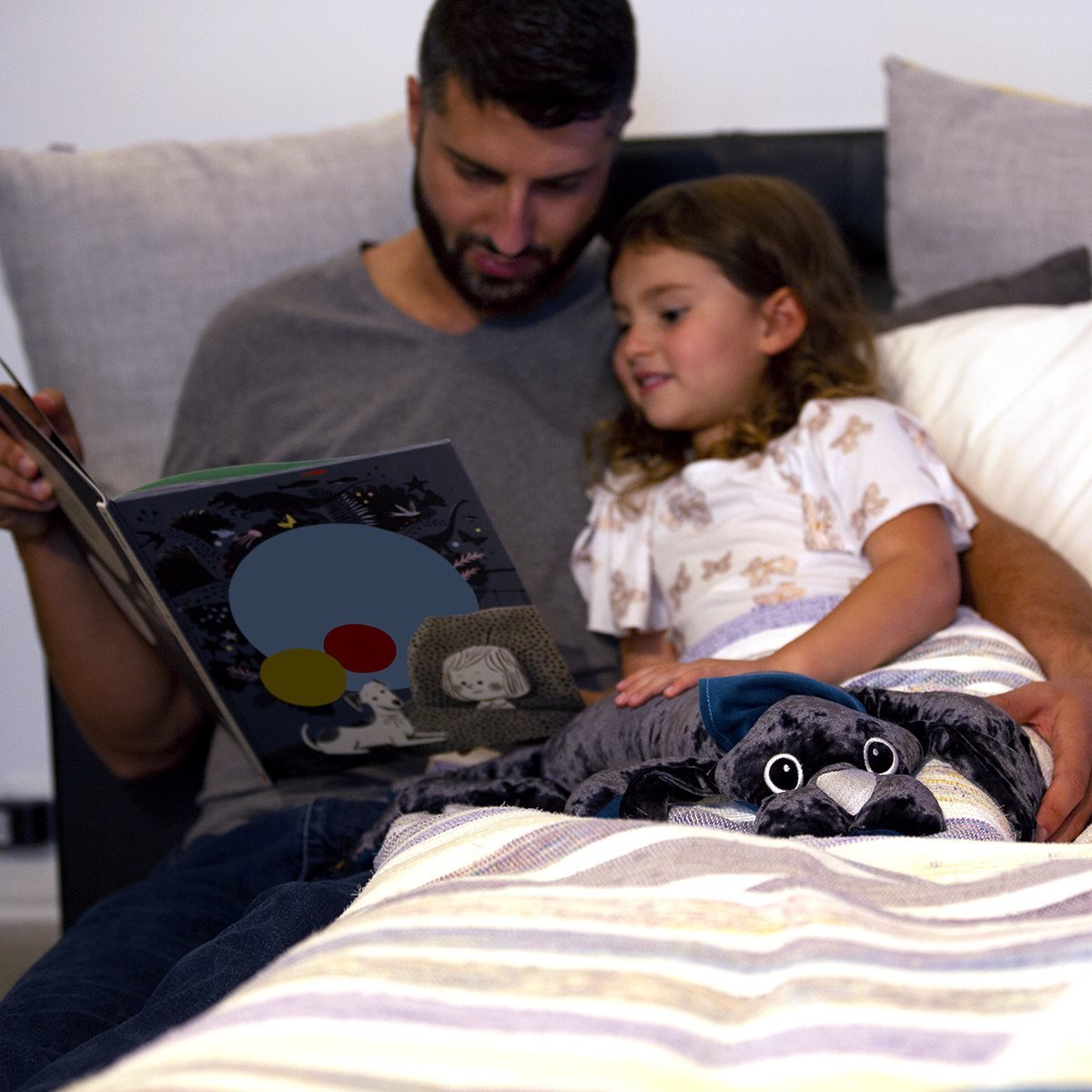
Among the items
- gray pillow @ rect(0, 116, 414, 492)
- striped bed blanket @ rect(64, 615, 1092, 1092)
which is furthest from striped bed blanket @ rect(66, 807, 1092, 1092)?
gray pillow @ rect(0, 116, 414, 492)

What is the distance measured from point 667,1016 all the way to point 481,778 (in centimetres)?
52

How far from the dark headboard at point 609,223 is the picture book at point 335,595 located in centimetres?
34

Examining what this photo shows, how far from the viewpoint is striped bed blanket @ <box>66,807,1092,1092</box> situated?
486 mm

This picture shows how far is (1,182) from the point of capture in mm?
1488

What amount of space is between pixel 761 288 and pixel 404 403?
44cm

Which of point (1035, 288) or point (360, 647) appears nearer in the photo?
point (360, 647)

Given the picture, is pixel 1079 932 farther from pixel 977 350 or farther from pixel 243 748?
pixel 977 350

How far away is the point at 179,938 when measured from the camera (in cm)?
105

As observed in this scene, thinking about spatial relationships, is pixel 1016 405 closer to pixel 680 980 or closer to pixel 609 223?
pixel 609 223

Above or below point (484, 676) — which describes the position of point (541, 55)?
above

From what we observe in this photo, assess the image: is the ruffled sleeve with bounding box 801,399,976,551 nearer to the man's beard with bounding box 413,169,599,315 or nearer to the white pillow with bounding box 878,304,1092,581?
the white pillow with bounding box 878,304,1092,581

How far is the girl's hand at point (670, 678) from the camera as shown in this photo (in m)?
1.01

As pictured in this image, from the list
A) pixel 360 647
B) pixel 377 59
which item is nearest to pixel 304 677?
pixel 360 647

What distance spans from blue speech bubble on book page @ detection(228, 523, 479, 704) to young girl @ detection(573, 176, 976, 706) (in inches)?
13.1
